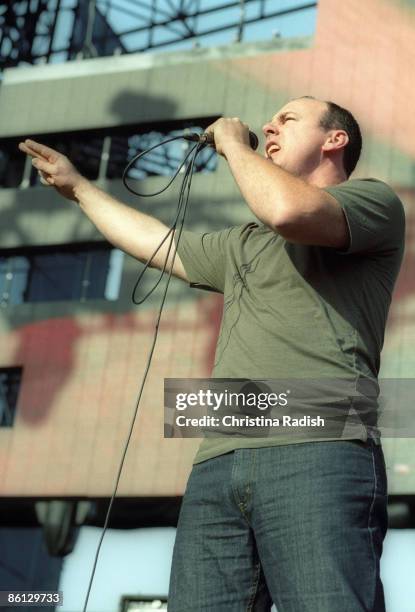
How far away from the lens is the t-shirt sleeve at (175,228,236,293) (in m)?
2.93

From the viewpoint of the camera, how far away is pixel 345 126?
2.97 m

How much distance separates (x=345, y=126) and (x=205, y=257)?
0.50 m

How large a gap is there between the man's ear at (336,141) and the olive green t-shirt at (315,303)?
8.7 inches

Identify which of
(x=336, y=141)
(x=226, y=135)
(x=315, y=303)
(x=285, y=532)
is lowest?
(x=285, y=532)

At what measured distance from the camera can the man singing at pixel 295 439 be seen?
7.35ft

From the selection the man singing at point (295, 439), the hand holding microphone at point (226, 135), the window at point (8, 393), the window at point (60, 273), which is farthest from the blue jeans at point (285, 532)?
the window at point (60, 273)

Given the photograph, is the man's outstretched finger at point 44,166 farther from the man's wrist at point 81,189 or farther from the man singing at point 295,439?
the man singing at point 295,439

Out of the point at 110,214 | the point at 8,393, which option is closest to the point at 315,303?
the point at 110,214

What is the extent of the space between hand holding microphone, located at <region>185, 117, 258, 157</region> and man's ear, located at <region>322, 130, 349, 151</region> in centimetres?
19

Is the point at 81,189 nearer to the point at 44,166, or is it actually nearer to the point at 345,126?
the point at 44,166

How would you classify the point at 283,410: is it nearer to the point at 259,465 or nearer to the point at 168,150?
the point at 259,465

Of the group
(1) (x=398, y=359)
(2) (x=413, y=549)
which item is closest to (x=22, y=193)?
(1) (x=398, y=359)

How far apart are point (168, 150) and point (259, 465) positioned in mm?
15950

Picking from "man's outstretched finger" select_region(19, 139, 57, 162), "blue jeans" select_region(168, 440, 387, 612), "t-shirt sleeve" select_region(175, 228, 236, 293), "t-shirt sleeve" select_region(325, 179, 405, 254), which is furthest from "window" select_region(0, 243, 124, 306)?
"blue jeans" select_region(168, 440, 387, 612)
